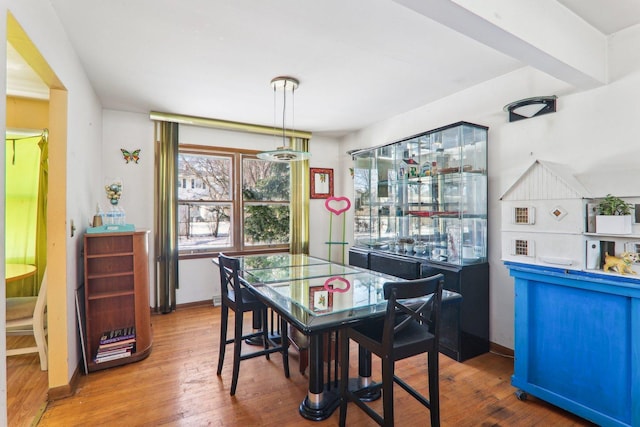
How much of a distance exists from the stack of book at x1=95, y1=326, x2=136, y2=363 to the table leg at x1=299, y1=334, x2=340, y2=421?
1.70 m

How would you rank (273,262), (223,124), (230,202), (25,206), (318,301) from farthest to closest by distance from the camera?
(230,202) < (223,124) < (25,206) < (273,262) < (318,301)

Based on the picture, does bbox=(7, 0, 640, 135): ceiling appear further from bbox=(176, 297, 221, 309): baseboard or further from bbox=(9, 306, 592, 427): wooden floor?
bbox=(176, 297, 221, 309): baseboard

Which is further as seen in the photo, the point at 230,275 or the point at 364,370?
the point at 230,275

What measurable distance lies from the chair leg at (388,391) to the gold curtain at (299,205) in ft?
11.1

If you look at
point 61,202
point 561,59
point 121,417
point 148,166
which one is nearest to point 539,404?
point 561,59

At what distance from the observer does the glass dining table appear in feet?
5.26

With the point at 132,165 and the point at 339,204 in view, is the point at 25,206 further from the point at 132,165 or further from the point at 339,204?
the point at 339,204

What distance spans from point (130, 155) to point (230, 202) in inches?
55.0

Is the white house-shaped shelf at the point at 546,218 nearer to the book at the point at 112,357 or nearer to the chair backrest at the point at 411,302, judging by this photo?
the chair backrest at the point at 411,302

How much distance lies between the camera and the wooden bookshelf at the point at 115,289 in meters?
2.70

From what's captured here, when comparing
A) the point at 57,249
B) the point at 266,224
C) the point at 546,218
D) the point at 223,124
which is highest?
the point at 223,124

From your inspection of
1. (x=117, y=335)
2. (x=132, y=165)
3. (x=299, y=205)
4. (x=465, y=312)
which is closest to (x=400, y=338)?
(x=465, y=312)

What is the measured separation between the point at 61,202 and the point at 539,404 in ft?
11.9

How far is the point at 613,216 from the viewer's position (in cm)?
195
